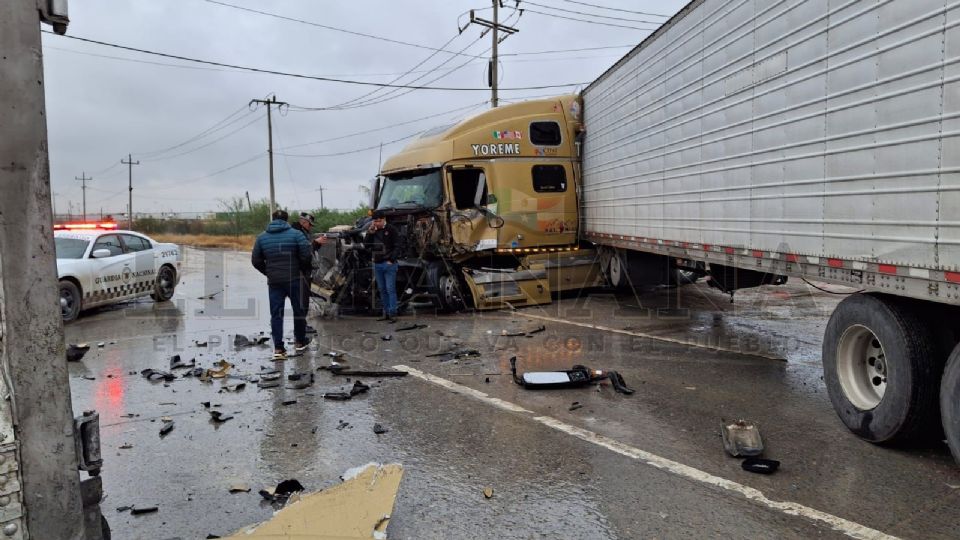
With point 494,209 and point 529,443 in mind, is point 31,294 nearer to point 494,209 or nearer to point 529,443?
point 529,443

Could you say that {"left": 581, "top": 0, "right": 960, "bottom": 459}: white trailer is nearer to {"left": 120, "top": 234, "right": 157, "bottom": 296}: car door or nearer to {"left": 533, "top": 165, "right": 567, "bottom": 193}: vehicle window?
{"left": 533, "top": 165, "right": 567, "bottom": 193}: vehicle window

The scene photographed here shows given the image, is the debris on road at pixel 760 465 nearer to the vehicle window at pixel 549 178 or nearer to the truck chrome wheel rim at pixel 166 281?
the vehicle window at pixel 549 178

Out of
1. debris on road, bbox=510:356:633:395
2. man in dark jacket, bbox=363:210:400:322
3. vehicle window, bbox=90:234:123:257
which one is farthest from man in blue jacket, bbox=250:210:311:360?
vehicle window, bbox=90:234:123:257

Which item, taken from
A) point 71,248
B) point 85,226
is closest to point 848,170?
point 71,248

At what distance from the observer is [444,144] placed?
35.9ft

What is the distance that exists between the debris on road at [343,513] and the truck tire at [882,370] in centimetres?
330

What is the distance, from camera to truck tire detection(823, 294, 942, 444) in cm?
399

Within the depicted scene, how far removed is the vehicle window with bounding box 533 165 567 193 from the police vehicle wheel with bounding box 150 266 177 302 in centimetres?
773

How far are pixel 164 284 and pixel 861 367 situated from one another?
40.4 feet

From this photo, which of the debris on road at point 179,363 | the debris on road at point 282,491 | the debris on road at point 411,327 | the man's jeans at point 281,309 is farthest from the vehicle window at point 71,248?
the debris on road at point 282,491

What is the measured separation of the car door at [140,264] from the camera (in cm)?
1160

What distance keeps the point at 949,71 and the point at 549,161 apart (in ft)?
27.1

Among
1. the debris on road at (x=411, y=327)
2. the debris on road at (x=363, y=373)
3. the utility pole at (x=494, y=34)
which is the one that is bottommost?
the debris on road at (x=363, y=373)

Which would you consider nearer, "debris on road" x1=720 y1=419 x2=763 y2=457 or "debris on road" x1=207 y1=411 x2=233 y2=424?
"debris on road" x1=720 y1=419 x2=763 y2=457
